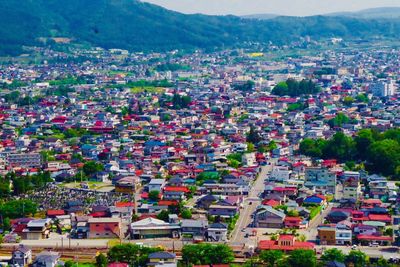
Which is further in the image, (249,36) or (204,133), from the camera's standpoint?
(249,36)

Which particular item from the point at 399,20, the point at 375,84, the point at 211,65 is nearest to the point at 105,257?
the point at 375,84

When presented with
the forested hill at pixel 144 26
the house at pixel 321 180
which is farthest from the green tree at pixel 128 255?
the forested hill at pixel 144 26

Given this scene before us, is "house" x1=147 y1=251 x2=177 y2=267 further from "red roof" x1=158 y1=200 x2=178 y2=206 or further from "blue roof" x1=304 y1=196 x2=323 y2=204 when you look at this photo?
"blue roof" x1=304 y1=196 x2=323 y2=204

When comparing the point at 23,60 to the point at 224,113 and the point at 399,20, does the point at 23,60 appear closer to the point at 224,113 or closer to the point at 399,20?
the point at 224,113

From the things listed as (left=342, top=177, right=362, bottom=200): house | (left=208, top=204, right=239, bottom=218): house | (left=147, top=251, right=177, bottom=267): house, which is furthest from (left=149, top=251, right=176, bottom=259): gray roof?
(left=342, top=177, right=362, bottom=200): house

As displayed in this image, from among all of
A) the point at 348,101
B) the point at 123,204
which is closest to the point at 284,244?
the point at 123,204

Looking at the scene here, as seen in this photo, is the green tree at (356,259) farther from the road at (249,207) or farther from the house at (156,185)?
the house at (156,185)

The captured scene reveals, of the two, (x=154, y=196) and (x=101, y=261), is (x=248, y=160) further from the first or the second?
(x=101, y=261)
